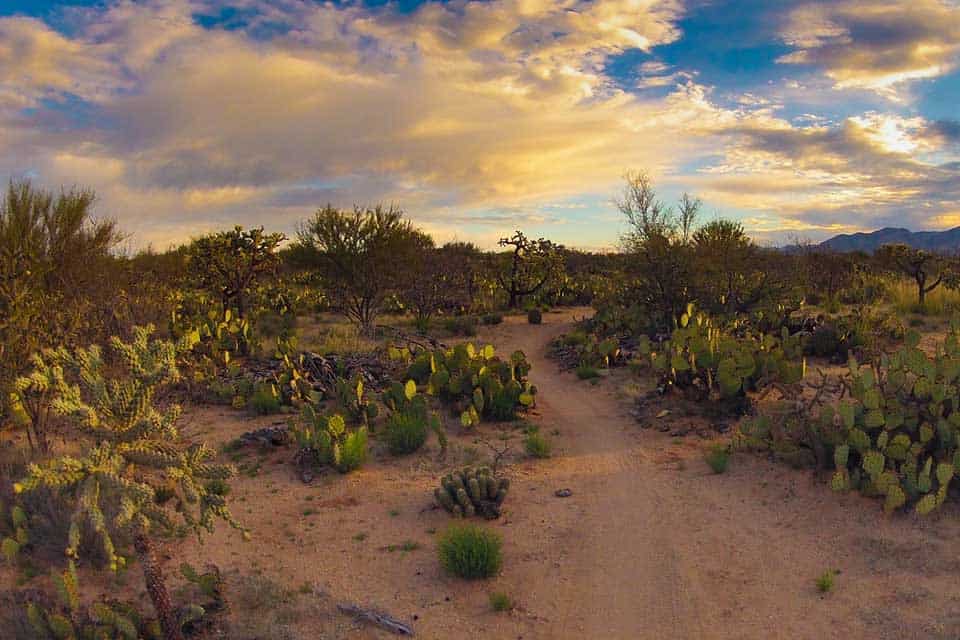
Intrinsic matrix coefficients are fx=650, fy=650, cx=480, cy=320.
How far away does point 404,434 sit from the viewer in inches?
324

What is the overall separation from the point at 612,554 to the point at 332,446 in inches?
139

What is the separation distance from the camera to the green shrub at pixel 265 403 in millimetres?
10172

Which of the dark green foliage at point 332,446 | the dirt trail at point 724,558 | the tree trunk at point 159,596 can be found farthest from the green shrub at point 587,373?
the tree trunk at point 159,596

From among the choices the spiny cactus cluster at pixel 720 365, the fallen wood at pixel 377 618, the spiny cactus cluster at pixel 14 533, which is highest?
the spiny cactus cluster at pixel 720 365

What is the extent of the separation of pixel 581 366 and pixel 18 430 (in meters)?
9.24

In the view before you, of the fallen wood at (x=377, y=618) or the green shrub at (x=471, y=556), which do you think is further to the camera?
the green shrub at (x=471, y=556)

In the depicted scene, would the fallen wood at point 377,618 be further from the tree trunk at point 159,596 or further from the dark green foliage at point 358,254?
the dark green foliage at point 358,254

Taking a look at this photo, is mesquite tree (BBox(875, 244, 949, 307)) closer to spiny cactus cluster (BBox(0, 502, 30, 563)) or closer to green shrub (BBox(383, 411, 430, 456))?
green shrub (BBox(383, 411, 430, 456))

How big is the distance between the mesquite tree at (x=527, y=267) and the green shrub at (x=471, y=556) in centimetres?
1814

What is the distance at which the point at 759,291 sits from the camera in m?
16.3

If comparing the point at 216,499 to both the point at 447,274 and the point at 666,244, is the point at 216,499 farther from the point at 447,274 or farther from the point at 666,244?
the point at 447,274

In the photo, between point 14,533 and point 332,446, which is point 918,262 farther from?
point 14,533

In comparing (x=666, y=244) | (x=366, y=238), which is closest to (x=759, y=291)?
(x=666, y=244)

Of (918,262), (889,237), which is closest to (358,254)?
(918,262)
